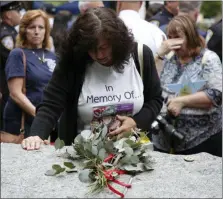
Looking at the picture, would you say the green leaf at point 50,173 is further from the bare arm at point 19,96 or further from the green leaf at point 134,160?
the bare arm at point 19,96

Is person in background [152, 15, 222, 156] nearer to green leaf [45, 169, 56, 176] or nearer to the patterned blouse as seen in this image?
the patterned blouse

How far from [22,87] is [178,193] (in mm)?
2193

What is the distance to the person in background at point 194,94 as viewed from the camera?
11.3ft

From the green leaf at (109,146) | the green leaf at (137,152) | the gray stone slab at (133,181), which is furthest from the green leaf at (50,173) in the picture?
the green leaf at (137,152)

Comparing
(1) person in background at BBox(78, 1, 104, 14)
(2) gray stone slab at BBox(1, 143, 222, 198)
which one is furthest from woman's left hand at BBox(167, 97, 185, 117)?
(2) gray stone slab at BBox(1, 143, 222, 198)

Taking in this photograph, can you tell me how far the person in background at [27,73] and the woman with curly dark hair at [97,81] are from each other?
110cm

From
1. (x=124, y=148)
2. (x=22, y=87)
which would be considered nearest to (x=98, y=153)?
(x=124, y=148)

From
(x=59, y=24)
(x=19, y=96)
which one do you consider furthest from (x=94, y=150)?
(x=59, y=24)

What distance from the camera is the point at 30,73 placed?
3.75 metres

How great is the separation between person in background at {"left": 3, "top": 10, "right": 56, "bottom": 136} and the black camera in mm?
877

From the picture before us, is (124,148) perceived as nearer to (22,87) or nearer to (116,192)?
(116,192)

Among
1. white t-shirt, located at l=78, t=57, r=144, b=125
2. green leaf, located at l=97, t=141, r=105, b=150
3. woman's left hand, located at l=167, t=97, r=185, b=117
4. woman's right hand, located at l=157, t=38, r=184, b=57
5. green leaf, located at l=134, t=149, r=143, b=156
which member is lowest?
woman's left hand, located at l=167, t=97, r=185, b=117

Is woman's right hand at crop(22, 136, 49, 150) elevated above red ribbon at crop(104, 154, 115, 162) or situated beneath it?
situated beneath

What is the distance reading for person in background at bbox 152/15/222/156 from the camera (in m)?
3.44
